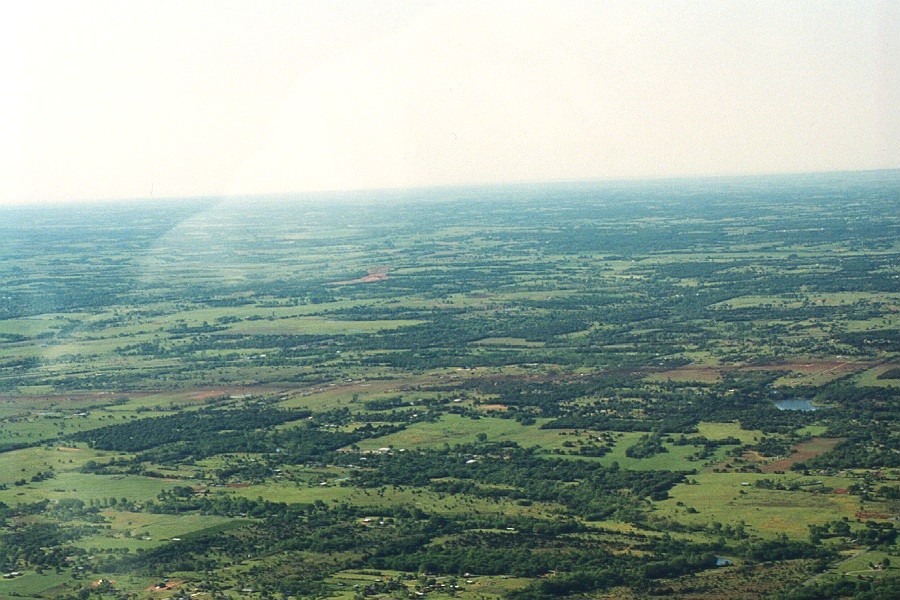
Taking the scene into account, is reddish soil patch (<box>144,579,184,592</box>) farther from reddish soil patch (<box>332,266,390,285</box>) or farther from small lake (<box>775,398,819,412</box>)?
reddish soil patch (<box>332,266,390,285</box>)

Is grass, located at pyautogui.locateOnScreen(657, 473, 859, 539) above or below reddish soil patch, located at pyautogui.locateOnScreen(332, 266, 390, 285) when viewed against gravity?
below

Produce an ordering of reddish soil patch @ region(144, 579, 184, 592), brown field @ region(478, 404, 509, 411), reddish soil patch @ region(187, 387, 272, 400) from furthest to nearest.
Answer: reddish soil patch @ region(187, 387, 272, 400)
brown field @ region(478, 404, 509, 411)
reddish soil patch @ region(144, 579, 184, 592)

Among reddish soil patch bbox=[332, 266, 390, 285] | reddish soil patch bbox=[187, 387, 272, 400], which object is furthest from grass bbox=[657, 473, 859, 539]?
reddish soil patch bbox=[332, 266, 390, 285]

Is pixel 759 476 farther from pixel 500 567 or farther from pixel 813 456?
pixel 500 567

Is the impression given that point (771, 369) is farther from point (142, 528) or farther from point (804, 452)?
point (142, 528)

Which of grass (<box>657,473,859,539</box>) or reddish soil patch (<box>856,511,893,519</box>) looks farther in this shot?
grass (<box>657,473,859,539</box>)

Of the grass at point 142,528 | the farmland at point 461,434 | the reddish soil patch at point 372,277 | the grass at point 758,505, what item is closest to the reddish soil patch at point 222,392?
the farmland at point 461,434

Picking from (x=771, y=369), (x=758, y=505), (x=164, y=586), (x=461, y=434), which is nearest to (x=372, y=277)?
(x=771, y=369)

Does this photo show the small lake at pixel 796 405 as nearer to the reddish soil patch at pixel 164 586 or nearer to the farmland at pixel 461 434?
the farmland at pixel 461 434
